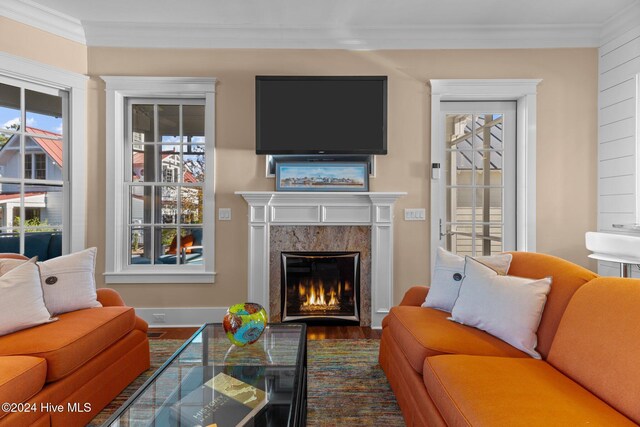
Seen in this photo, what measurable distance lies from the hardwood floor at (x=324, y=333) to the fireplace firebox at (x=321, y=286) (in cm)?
9

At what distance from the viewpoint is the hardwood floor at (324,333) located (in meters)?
3.08

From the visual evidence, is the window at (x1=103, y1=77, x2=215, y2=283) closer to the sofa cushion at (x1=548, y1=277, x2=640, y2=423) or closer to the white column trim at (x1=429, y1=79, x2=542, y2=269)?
the white column trim at (x1=429, y1=79, x2=542, y2=269)

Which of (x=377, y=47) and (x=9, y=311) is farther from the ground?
(x=377, y=47)

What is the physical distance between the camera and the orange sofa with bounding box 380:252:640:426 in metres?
1.14

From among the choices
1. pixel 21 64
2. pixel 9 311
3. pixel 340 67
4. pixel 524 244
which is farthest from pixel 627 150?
pixel 21 64

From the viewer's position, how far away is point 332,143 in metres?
3.34

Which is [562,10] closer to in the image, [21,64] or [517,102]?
[517,102]

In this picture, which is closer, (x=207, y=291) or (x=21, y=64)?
(x=21, y=64)

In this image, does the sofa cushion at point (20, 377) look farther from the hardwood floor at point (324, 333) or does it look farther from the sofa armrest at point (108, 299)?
the hardwood floor at point (324, 333)

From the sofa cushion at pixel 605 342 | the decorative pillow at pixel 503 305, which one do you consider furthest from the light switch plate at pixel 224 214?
the sofa cushion at pixel 605 342

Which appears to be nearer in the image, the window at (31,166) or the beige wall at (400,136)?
the window at (31,166)

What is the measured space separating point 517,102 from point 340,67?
1838 millimetres

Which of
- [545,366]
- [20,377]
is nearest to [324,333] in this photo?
[545,366]

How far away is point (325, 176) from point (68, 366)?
7.89 ft
